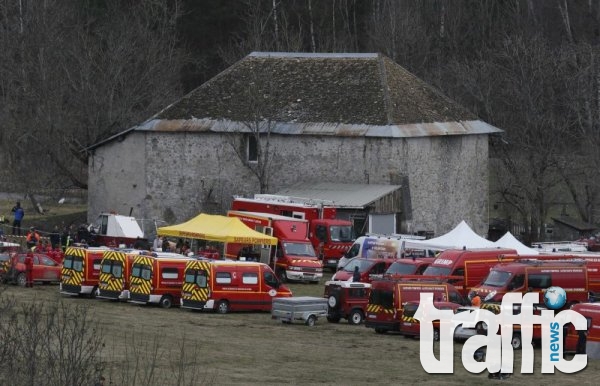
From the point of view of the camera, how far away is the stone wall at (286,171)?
6278cm

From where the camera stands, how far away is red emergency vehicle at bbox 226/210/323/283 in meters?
51.5

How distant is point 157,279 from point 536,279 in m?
10.9

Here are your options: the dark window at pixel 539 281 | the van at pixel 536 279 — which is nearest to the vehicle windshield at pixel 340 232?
the van at pixel 536 279

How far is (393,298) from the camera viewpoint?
39.3 meters

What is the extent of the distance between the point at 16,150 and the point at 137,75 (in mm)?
14296

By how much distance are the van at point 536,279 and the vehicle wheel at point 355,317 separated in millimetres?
3224

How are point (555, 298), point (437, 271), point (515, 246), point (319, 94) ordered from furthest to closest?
1. point (319, 94)
2. point (515, 246)
3. point (437, 271)
4. point (555, 298)

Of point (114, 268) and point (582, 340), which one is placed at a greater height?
point (114, 268)

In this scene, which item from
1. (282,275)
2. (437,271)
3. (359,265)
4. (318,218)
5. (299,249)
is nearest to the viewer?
(437,271)

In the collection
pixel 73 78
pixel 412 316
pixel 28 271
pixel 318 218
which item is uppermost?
pixel 73 78

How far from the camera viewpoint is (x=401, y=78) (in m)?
67.2

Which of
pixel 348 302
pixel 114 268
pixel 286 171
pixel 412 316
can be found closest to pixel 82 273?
pixel 114 268

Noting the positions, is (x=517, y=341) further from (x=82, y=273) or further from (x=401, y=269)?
(x=82, y=273)

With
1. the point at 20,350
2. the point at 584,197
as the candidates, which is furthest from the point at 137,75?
the point at 20,350
